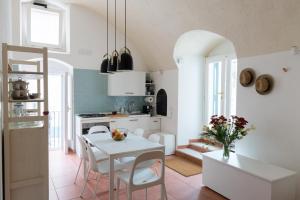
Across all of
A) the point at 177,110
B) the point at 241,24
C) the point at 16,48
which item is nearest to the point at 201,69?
the point at 177,110

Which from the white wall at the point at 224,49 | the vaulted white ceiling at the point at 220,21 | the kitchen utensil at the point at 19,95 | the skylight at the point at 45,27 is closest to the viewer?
the kitchen utensil at the point at 19,95

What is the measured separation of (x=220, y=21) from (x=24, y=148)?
3047 mm

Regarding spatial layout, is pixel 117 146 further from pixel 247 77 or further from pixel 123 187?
pixel 247 77

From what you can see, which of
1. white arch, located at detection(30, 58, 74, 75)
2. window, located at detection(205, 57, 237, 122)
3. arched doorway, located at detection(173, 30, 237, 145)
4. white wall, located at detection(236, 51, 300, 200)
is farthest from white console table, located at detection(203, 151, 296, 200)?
white arch, located at detection(30, 58, 74, 75)

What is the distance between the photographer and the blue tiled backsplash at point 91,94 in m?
5.05

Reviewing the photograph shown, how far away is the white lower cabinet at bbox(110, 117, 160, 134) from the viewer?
4.92 metres

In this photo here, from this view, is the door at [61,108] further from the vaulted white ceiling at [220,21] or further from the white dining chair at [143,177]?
the white dining chair at [143,177]

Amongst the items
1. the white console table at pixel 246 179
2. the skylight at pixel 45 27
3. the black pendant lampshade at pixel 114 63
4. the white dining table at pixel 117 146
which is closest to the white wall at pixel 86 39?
the skylight at pixel 45 27

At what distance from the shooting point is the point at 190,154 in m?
4.57

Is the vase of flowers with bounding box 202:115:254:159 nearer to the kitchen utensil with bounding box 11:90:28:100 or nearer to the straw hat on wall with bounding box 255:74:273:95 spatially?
the straw hat on wall with bounding box 255:74:273:95

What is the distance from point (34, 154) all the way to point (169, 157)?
3283 mm

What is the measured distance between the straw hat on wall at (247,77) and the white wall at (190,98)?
5.58 ft

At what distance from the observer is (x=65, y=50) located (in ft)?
16.5

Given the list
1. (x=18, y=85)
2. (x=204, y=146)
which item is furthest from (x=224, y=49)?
(x=18, y=85)
